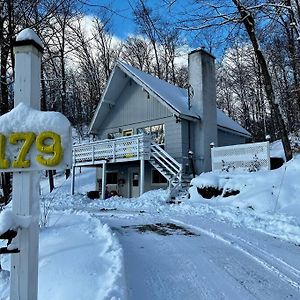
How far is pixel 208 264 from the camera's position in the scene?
15.8ft

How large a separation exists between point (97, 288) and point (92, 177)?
24.9 meters

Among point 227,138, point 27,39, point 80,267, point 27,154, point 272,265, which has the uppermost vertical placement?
point 227,138

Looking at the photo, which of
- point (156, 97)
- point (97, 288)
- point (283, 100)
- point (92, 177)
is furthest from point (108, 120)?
point (97, 288)

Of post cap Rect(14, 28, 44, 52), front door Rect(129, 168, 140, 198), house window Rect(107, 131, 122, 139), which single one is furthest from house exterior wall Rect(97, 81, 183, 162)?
post cap Rect(14, 28, 44, 52)

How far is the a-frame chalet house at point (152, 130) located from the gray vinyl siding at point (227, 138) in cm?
6

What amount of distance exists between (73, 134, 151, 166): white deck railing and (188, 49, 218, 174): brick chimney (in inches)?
126

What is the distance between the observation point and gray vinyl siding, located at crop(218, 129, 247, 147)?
68.3 feet

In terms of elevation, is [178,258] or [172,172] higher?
[172,172]

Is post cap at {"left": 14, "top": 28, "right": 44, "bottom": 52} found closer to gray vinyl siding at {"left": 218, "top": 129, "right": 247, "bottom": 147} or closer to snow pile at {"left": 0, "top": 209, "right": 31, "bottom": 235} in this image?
snow pile at {"left": 0, "top": 209, "right": 31, "bottom": 235}

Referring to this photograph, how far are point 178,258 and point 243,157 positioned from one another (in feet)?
29.6

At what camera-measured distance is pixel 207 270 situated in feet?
15.0

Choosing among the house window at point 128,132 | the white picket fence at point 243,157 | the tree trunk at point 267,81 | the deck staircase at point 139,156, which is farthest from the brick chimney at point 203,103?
the tree trunk at point 267,81

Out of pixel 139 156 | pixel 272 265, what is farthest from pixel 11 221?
pixel 139 156

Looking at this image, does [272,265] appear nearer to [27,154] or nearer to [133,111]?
[27,154]
